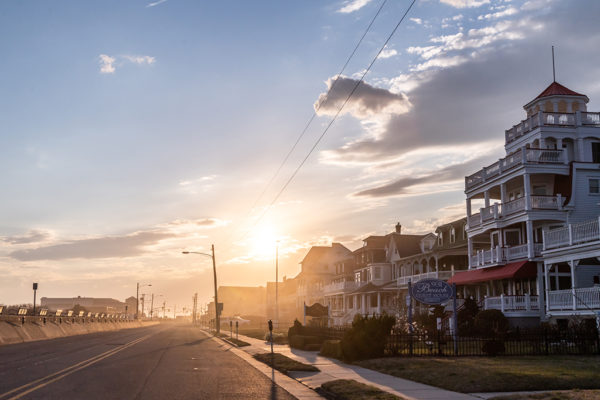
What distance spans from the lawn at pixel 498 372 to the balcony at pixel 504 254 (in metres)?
16.2

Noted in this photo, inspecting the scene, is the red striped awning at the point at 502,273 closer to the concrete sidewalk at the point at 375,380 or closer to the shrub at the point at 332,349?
the shrub at the point at 332,349

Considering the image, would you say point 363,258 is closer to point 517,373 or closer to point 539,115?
point 539,115

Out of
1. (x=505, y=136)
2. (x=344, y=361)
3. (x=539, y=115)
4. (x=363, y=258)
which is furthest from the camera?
(x=363, y=258)

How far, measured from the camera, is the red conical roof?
4234 centimetres

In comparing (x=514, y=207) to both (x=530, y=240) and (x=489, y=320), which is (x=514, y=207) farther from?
(x=489, y=320)

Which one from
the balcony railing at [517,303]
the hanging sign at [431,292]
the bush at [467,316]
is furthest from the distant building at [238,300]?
the hanging sign at [431,292]

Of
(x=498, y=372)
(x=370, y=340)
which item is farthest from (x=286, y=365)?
(x=498, y=372)

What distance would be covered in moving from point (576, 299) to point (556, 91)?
56.8 feet

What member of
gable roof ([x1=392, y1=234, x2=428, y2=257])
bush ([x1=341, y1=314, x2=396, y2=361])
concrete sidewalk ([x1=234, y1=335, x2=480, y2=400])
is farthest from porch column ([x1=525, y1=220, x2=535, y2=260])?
gable roof ([x1=392, y1=234, x2=428, y2=257])

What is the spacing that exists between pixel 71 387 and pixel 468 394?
9.49m

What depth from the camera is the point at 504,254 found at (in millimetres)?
40344

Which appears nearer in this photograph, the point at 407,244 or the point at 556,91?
the point at 556,91

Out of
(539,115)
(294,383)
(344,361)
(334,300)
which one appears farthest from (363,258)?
(294,383)

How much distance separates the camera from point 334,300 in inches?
3292
